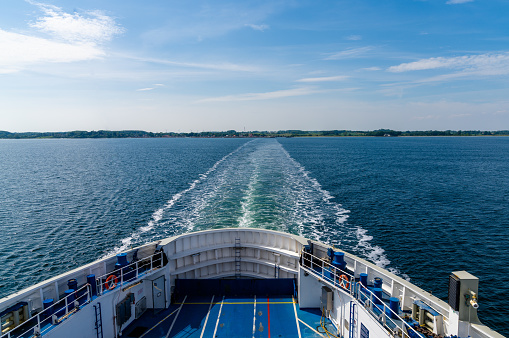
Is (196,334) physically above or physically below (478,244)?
above

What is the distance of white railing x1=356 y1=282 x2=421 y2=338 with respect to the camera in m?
8.55

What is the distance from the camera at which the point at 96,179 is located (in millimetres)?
56562

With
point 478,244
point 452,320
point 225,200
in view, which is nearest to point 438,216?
point 478,244

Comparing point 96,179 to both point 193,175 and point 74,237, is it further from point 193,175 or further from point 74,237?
point 74,237

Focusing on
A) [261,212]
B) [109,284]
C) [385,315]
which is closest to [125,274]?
[109,284]

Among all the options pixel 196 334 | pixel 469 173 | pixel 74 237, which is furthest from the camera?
pixel 469 173

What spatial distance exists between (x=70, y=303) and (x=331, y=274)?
934 centimetres

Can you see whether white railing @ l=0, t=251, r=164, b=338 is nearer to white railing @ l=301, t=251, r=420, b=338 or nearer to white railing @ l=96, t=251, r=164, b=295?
white railing @ l=96, t=251, r=164, b=295

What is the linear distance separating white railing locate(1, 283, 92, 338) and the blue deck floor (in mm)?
2417

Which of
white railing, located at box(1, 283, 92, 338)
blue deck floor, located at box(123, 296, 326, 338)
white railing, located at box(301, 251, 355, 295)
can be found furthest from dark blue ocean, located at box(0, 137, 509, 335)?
white railing, located at box(1, 283, 92, 338)

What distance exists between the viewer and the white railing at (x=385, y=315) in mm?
8555

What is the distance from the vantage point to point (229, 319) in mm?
12242

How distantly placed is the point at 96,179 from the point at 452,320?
2346 inches

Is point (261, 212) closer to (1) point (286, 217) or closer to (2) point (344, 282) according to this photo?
(1) point (286, 217)
